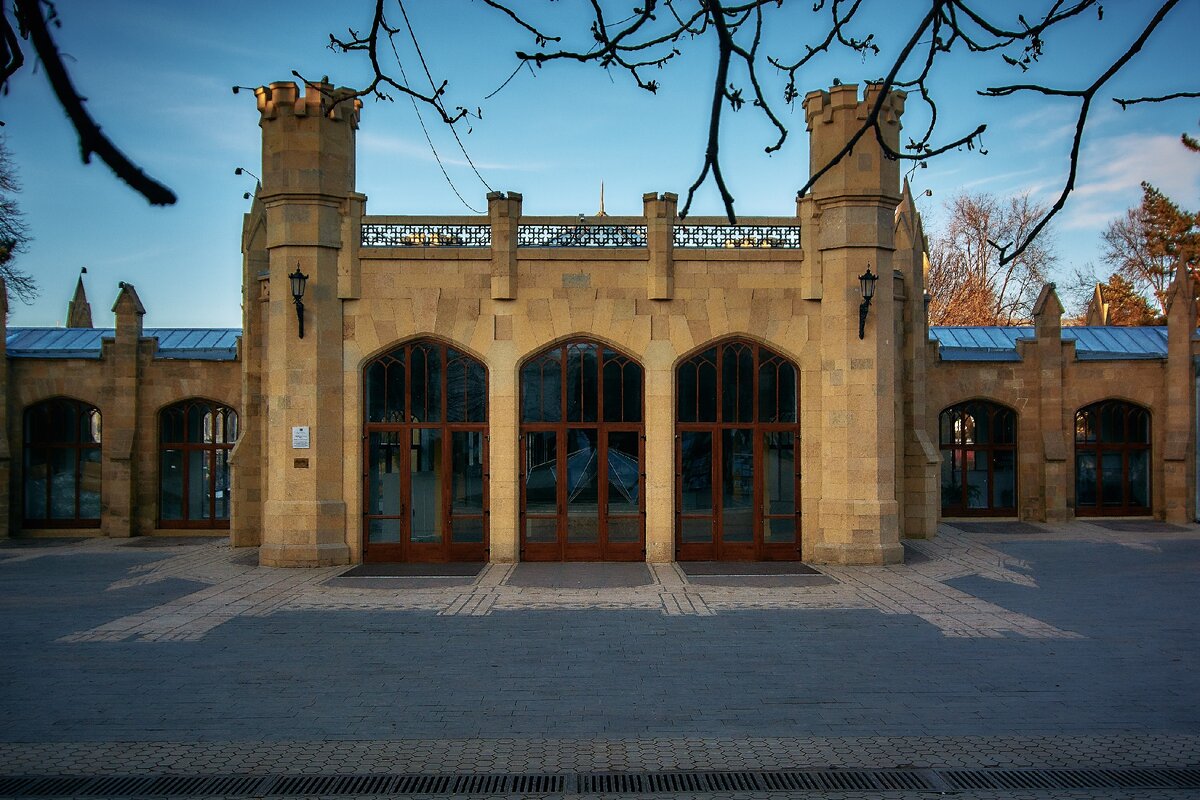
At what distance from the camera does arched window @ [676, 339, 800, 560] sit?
16516 mm

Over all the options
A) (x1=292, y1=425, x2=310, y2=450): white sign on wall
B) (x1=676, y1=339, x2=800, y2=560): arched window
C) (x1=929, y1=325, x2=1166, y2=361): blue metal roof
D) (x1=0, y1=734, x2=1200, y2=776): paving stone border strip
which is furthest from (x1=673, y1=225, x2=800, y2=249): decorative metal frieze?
(x1=0, y1=734, x2=1200, y2=776): paving stone border strip

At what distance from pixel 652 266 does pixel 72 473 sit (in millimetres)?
14174

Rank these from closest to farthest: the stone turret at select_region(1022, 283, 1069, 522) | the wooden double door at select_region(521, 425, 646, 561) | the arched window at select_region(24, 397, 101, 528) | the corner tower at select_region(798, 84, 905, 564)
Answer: the corner tower at select_region(798, 84, 905, 564), the wooden double door at select_region(521, 425, 646, 561), the arched window at select_region(24, 397, 101, 528), the stone turret at select_region(1022, 283, 1069, 522)

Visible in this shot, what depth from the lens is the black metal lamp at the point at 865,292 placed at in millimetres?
15641

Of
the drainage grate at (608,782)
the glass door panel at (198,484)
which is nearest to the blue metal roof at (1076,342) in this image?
the glass door panel at (198,484)

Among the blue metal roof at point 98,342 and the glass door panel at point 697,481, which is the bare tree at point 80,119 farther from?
the blue metal roof at point 98,342

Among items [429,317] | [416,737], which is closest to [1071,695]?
[416,737]

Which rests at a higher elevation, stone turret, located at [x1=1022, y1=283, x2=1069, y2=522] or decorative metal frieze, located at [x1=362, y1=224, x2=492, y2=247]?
decorative metal frieze, located at [x1=362, y1=224, x2=492, y2=247]

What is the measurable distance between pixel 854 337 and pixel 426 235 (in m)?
7.57

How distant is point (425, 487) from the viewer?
54.0 feet

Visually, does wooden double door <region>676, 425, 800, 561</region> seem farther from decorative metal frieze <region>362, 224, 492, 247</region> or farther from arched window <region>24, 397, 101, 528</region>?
arched window <region>24, 397, 101, 528</region>

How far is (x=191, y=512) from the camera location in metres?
21.5

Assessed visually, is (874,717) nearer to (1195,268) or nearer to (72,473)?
(72,473)

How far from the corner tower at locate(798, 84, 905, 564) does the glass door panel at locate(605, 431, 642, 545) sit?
3180mm
